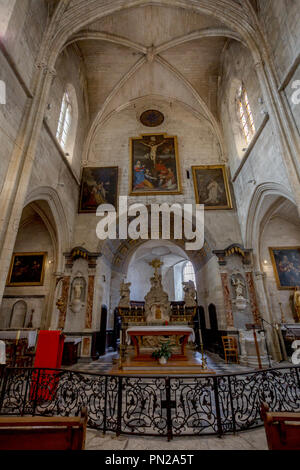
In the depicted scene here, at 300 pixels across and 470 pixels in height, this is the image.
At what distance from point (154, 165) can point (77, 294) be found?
7.90 metres

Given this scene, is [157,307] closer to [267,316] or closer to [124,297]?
[124,297]

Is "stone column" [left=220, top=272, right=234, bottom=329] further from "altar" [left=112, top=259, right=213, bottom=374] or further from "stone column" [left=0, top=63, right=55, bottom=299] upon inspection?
"stone column" [left=0, top=63, right=55, bottom=299]

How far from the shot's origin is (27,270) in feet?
36.4

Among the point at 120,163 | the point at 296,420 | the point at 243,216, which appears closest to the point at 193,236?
the point at 243,216

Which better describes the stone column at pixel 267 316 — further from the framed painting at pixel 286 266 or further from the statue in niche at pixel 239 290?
the framed painting at pixel 286 266

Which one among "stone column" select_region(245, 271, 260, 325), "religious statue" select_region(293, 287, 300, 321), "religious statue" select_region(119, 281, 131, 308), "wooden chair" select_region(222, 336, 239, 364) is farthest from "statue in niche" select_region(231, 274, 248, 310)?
"religious statue" select_region(119, 281, 131, 308)

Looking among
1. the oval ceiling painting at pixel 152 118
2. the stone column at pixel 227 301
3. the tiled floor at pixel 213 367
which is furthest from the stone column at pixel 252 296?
the oval ceiling painting at pixel 152 118

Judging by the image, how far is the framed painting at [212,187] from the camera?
1193cm

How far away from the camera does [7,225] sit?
19.2 ft

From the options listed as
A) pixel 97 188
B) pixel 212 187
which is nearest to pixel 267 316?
pixel 212 187

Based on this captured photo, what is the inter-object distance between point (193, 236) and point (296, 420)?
11.1 m

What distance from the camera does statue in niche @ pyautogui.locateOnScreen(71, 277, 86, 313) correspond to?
10.3m

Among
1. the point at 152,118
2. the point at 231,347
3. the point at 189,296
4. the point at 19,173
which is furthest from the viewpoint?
the point at 152,118

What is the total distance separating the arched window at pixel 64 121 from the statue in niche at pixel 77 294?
6543 millimetres
